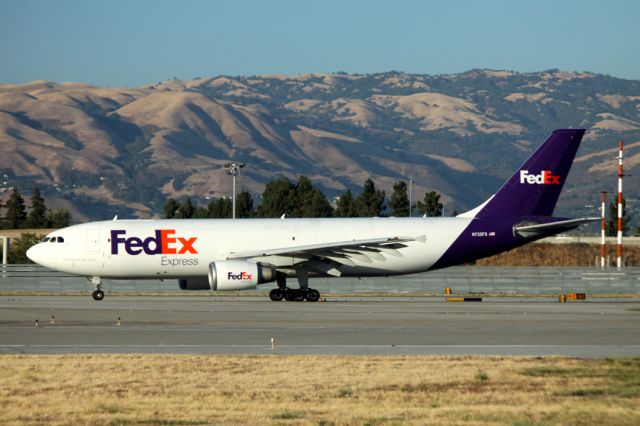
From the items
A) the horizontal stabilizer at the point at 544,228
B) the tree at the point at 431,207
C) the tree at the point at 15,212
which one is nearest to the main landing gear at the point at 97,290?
the horizontal stabilizer at the point at 544,228

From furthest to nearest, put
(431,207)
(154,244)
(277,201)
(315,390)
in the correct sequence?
1. (277,201)
2. (431,207)
3. (154,244)
4. (315,390)

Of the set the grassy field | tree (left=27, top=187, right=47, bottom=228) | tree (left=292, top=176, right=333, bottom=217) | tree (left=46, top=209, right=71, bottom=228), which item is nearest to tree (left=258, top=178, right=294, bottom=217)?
tree (left=292, top=176, right=333, bottom=217)

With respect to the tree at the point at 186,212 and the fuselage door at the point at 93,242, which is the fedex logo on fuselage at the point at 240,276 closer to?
the fuselage door at the point at 93,242

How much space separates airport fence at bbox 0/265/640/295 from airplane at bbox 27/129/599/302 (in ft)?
18.9

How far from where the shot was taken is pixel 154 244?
142 ft

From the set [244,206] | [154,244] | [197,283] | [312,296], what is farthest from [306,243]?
[244,206]

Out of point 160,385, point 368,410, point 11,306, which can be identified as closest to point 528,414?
point 368,410

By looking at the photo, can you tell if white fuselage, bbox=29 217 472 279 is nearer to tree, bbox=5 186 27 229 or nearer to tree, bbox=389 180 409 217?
tree, bbox=389 180 409 217

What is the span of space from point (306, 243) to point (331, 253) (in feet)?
6.48

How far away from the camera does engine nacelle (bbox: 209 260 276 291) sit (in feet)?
135

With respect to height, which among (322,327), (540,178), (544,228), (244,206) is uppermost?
(244,206)

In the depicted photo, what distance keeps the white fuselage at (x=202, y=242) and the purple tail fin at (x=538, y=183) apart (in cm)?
148

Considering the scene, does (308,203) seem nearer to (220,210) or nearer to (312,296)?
(220,210)

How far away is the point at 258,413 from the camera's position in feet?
52.2
